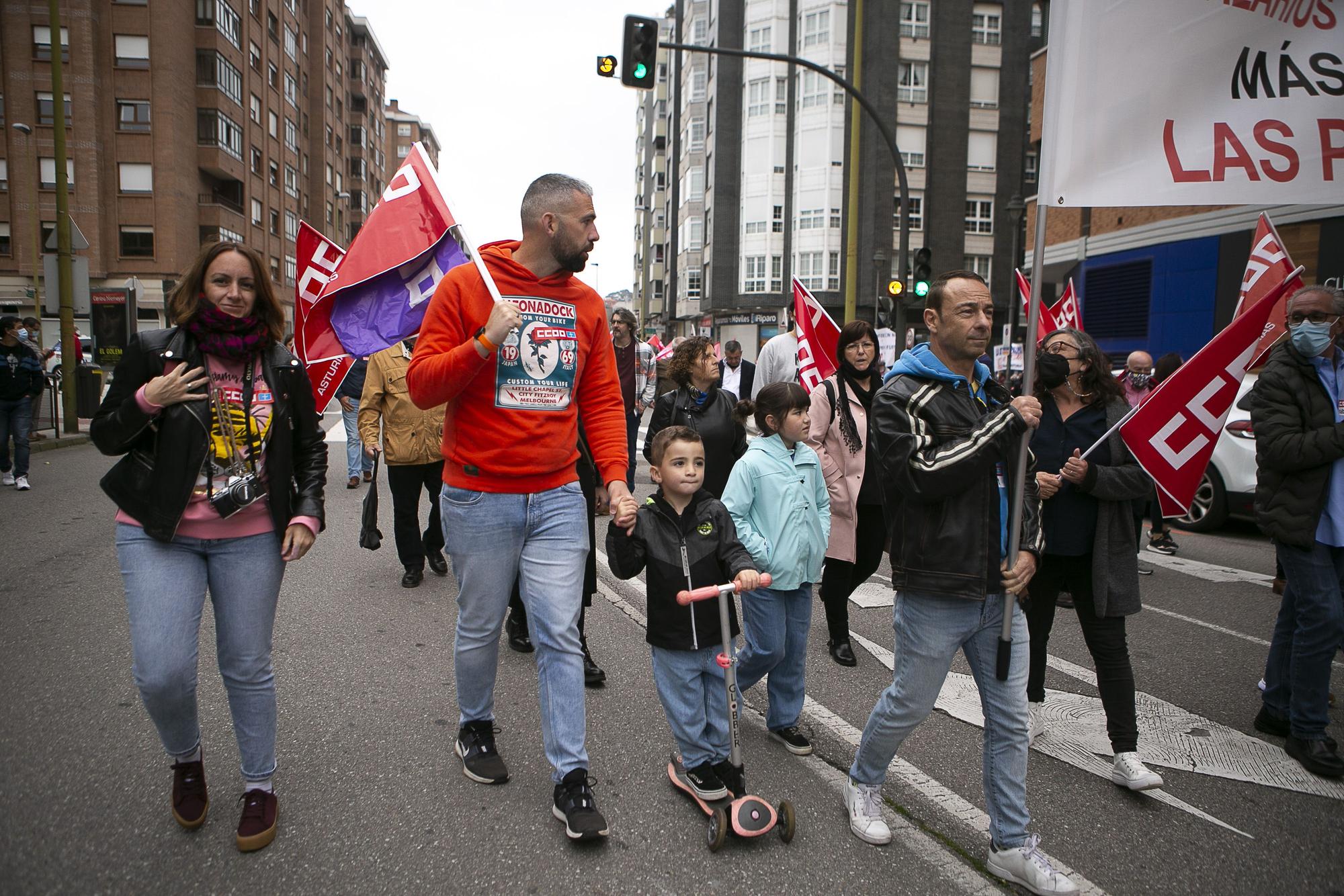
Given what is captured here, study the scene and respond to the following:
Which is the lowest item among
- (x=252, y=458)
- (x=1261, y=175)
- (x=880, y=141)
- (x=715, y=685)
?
(x=715, y=685)

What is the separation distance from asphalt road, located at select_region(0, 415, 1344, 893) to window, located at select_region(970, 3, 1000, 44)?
45194mm

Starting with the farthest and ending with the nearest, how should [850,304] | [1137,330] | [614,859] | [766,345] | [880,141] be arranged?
[880,141]
[1137,330]
[850,304]
[766,345]
[614,859]

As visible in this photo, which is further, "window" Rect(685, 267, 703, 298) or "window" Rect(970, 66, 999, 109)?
"window" Rect(685, 267, 703, 298)

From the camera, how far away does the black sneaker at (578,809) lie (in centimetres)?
291

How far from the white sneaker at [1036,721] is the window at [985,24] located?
46.5 meters

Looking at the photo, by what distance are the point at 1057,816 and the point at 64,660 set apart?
482 centimetres

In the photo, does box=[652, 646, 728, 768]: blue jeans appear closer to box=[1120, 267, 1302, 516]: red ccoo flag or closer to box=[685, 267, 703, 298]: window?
box=[1120, 267, 1302, 516]: red ccoo flag

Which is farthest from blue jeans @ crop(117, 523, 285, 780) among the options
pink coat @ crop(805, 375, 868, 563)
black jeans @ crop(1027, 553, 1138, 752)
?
pink coat @ crop(805, 375, 868, 563)

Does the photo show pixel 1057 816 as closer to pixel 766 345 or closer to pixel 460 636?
pixel 460 636

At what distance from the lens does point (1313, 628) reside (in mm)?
3729

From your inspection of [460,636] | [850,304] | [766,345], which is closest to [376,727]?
[460,636]

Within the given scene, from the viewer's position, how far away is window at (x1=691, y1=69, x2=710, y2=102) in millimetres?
53438

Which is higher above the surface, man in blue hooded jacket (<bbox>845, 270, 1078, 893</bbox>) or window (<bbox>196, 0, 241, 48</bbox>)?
window (<bbox>196, 0, 241, 48</bbox>)

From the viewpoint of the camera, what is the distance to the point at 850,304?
1351 cm
